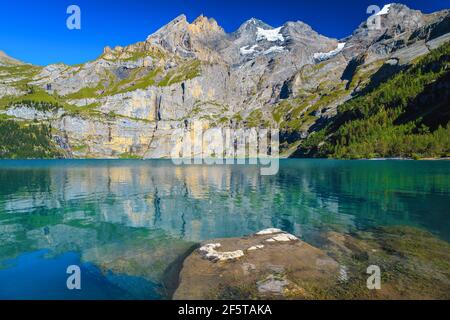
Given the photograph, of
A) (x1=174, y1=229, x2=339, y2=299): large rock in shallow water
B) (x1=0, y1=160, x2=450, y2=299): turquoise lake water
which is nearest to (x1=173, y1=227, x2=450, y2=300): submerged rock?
(x1=174, y1=229, x2=339, y2=299): large rock in shallow water

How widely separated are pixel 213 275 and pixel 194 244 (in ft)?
37.1

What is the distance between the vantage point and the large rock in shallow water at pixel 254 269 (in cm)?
1909

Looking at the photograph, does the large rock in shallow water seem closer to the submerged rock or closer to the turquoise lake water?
Result: the submerged rock

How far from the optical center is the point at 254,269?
73.3 ft

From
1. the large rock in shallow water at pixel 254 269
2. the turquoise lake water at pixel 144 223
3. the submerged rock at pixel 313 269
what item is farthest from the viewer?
the turquoise lake water at pixel 144 223

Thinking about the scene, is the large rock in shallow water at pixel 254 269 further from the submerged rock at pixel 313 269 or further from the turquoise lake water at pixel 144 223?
the turquoise lake water at pixel 144 223

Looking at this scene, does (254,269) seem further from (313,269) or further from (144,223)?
(144,223)

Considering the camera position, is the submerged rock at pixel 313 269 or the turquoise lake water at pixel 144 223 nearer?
the submerged rock at pixel 313 269

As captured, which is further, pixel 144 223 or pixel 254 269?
pixel 144 223

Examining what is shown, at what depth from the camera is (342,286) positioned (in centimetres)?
1975

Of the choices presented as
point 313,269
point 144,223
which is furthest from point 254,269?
point 144,223

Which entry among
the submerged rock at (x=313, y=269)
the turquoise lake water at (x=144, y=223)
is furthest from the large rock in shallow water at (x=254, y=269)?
the turquoise lake water at (x=144, y=223)
